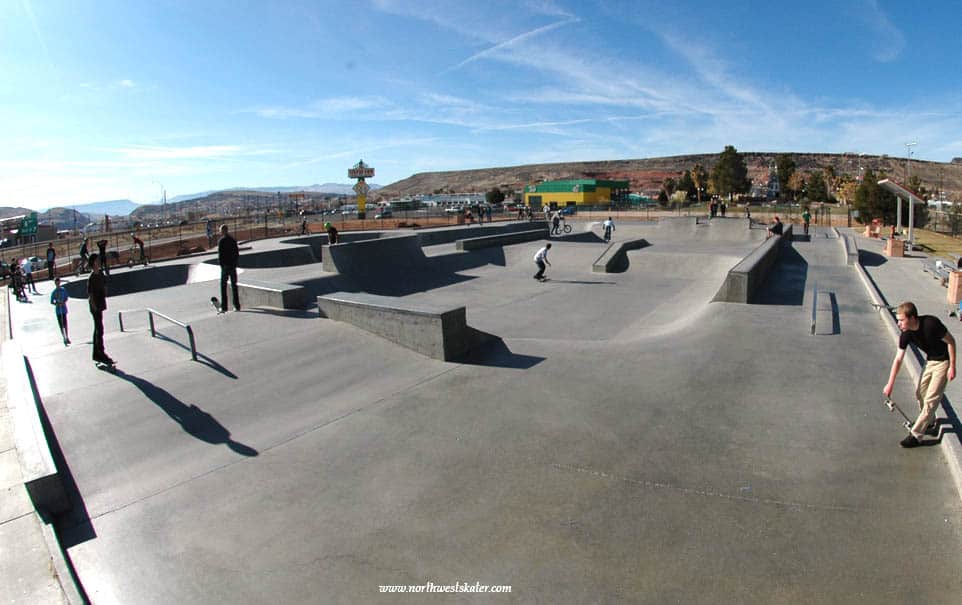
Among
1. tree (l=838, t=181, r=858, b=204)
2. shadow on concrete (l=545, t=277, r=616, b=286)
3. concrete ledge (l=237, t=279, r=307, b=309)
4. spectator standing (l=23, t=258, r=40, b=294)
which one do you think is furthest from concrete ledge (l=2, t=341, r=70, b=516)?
tree (l=838, t=181, r=858, b=204)

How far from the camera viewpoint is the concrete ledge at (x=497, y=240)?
20.2 m

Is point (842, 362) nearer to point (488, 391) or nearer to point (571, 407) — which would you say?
point (571, 407)

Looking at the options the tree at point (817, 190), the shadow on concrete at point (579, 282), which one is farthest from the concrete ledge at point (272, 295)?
the tree at point (817, 190)

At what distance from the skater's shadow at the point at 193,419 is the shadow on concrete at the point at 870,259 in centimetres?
1905

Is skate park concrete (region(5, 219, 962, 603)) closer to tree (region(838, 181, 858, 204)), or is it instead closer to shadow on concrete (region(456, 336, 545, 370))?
shadow on concrete (region(456, 336, 545, 370))

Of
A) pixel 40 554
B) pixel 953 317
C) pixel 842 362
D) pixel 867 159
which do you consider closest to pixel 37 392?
pixel 40 554

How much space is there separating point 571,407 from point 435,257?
13.0m

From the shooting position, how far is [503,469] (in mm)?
4703

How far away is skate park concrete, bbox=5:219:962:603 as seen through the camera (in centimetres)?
347

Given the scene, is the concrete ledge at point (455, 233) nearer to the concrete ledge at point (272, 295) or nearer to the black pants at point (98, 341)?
the concrete ledge at point (272, 295)

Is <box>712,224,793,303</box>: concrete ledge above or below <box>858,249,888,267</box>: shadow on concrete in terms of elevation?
above

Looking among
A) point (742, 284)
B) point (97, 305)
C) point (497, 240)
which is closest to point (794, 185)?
point (497, 240)

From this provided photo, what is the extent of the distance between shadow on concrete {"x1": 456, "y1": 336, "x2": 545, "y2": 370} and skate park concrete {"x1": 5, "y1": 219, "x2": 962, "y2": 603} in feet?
0.17

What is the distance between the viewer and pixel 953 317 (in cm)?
1077
